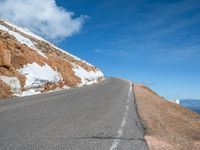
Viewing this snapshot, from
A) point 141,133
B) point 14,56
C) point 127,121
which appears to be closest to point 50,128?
point 141,133

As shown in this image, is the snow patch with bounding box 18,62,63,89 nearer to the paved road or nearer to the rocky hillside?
the rocky hillside

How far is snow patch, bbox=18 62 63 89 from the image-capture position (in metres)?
30.2

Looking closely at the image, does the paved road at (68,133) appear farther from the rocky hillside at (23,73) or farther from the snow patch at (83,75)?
the snow patch at (83,75)

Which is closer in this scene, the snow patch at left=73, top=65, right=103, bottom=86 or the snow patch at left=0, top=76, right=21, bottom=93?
the snow patch at left=0, top=76, right=21, bottom=93

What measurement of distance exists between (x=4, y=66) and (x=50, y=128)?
19.6 m

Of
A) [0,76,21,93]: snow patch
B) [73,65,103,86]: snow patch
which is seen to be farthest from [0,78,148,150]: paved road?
[73,65,103,86]: snow patch

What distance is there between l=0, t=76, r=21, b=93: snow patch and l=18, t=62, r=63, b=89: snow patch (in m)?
1.33

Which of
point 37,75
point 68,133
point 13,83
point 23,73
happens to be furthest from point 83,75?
point 68,133

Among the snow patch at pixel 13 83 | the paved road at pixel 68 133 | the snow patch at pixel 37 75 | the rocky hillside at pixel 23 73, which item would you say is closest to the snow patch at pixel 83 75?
the snow patch at pixel 37 75

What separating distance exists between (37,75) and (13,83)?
18.3ft

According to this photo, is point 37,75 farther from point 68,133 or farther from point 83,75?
point 83,75

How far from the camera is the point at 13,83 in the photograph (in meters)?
26.8

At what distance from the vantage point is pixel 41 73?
33.9 metres

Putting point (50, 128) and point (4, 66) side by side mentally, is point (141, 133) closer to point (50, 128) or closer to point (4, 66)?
point (50, 128)
